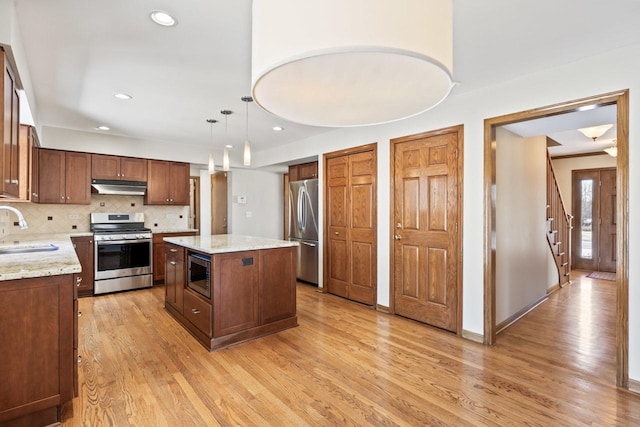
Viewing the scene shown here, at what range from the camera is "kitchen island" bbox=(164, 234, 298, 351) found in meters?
2.88

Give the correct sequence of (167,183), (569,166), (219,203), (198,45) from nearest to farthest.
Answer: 1. (198,45)
2. (167,183)
3. (569,166)
4. (219,203)

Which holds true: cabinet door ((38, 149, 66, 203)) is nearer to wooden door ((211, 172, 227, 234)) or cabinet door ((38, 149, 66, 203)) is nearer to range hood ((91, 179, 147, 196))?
range hood ((91, 179, 147, 196))

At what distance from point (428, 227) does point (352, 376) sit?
1.77 metres

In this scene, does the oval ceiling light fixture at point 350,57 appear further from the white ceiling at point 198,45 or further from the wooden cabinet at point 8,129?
the wooden cabinet at point 8,129

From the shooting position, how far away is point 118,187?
5.04 m

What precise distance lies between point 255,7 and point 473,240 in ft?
9.40

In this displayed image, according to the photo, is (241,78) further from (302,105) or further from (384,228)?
(384,228)

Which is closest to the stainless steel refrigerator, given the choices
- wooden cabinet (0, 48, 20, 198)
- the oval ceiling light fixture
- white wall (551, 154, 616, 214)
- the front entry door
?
wooden cabinet (0, 48, 20, 198)

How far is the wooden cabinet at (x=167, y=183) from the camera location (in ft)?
17.7

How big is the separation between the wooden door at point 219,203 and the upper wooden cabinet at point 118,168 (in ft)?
5.90

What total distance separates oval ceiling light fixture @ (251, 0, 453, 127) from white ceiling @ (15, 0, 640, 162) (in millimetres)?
1099

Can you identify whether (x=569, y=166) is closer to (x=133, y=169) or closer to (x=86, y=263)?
(x=133, y=169)

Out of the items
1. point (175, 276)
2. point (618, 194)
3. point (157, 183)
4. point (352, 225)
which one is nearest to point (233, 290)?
point (175, 276)

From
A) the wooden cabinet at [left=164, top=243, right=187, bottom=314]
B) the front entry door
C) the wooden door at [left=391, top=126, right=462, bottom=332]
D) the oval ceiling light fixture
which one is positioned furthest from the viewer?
the front entry door
